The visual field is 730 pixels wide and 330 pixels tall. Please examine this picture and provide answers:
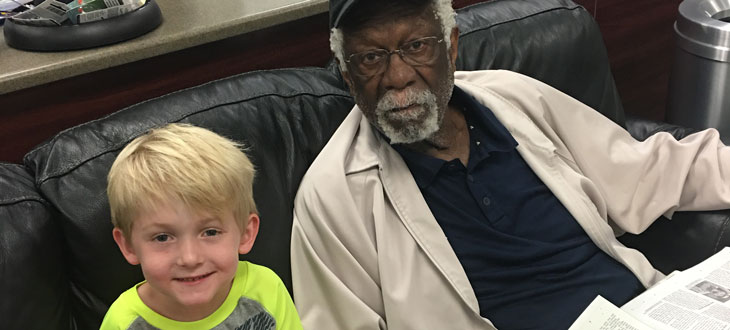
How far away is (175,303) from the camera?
118cm

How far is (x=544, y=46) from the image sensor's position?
2.08m

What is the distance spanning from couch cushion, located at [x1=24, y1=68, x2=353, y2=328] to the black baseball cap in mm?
189

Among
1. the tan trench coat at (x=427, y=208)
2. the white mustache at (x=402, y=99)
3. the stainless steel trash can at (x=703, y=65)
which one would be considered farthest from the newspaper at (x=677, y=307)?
the stainless steel trash can at (x=703, y=65)

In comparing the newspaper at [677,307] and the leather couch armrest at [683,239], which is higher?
the newspaper at [677,307]

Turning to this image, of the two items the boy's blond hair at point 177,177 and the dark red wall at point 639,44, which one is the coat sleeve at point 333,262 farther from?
the dark red wall at point 639,44

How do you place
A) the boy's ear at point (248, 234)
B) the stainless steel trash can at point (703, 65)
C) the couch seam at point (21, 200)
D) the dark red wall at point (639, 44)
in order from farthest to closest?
the dark red wall at point (639, 44), the stainless steel trash can at point (703, 65), the couch seam at point (21, 200), the boy's ear at point (248, 234)

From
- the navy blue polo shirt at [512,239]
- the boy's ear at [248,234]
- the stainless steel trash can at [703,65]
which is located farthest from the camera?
the stainless steel trash can at [703,65]

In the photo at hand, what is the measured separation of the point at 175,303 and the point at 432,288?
0.59 meters

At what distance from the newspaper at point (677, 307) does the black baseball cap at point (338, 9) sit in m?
0.73

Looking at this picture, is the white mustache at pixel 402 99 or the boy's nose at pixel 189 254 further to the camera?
the white mustache at pixel 402 99

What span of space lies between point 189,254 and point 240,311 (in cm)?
17

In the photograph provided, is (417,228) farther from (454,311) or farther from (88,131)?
(88,131)

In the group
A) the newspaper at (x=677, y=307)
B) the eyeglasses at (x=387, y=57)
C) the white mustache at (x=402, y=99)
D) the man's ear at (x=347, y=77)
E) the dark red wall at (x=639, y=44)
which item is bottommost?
the dark red wall at (x=639, y=44)

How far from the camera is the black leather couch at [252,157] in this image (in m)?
1.37
